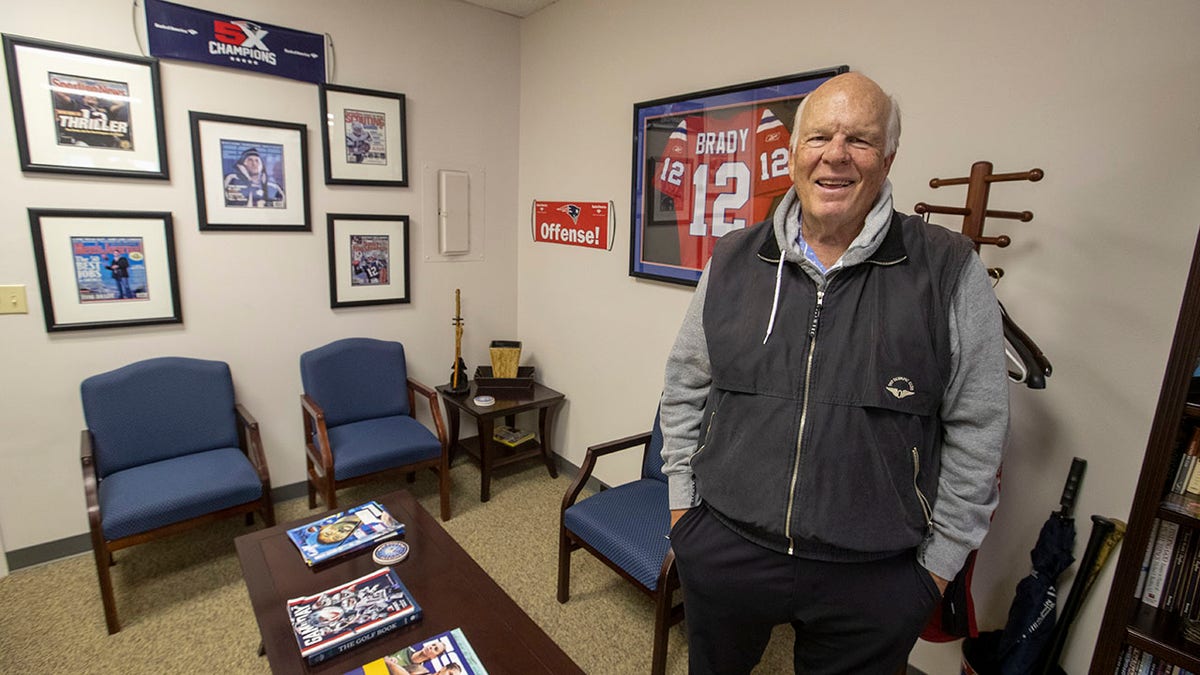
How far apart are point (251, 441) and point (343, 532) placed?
878mm

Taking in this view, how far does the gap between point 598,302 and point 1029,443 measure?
1.94 metres

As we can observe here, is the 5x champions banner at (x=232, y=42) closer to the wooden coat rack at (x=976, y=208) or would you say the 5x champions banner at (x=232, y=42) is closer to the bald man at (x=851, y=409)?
the bald man at (x=851, y=409)

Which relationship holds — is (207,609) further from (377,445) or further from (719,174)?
(719,174)

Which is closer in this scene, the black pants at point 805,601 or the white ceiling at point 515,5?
the black pants at point 805,601

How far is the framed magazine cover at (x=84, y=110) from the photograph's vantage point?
2.16m

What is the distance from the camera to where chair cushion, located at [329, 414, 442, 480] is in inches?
100

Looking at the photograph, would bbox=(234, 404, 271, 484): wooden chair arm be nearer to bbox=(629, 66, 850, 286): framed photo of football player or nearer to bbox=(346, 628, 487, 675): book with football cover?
bbox=(346, 628, 487, 675): book with football cover

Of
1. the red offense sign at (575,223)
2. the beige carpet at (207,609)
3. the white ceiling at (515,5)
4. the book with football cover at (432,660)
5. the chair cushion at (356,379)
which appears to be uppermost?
the white ceiling at (515,5)

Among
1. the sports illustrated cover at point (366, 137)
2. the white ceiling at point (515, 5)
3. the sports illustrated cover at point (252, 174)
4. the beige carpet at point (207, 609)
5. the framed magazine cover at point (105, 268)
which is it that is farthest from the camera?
the white ceiling at point (515, 5)

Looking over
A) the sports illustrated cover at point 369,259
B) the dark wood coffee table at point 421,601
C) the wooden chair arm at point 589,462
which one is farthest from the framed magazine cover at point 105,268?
the wooden chair arm at point 589,462

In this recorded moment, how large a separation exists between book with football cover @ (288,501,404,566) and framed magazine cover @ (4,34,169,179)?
5.55ft

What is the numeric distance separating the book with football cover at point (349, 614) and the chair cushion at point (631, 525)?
684 millimetres

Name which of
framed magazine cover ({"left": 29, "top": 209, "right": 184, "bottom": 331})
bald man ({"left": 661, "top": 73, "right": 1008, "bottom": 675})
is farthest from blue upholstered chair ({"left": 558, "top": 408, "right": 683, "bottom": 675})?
framed magazine cover ({"left": 29, "top": 209, "right": 184, "bottom": 331})

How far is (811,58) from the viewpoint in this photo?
1.98 m
